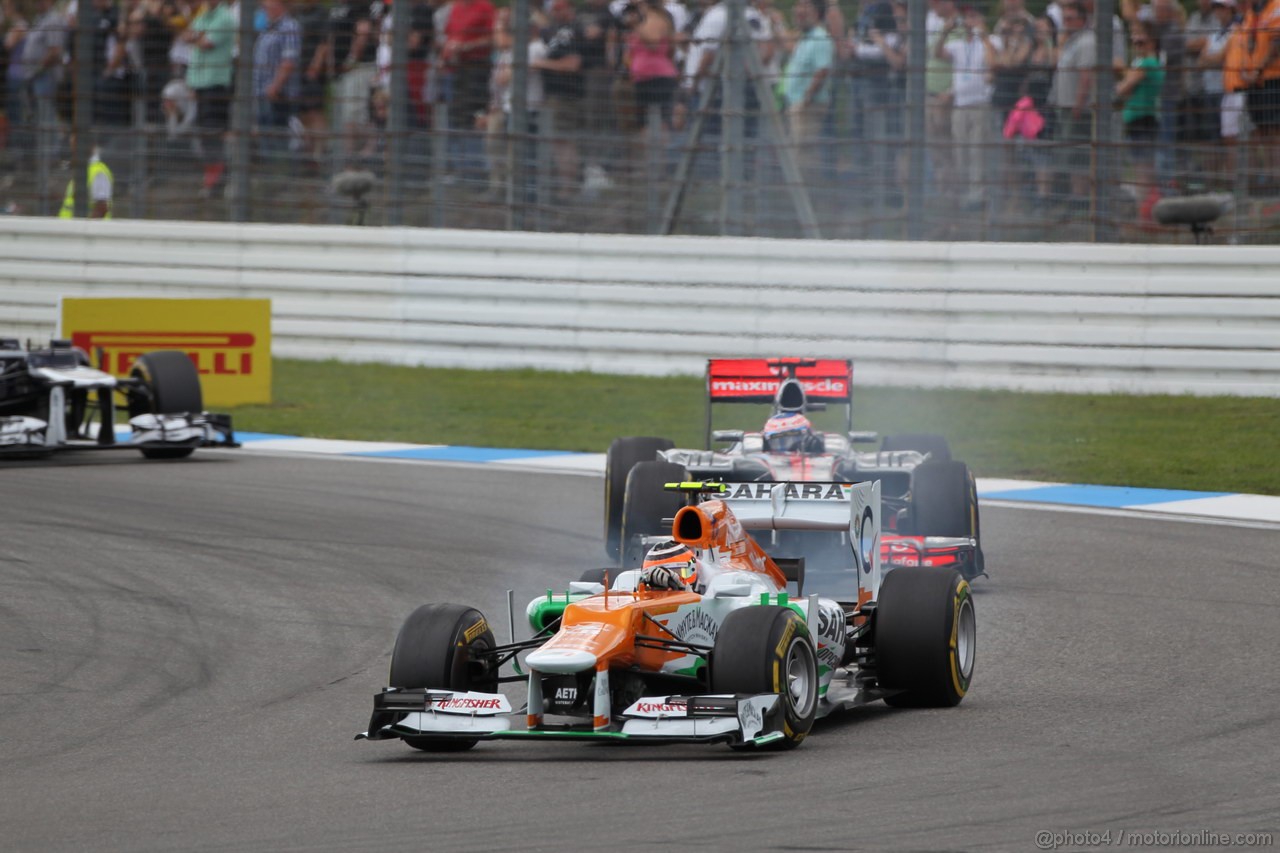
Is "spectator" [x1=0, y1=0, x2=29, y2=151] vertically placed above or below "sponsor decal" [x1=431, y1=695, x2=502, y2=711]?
above

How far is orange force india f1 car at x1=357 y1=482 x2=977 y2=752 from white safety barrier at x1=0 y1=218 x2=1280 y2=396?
9824 millimetres

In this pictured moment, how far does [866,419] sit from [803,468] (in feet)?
20.3

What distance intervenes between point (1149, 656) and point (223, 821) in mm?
4524

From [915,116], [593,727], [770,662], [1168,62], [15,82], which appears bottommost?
[593,727]

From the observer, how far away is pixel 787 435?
11.5 metres

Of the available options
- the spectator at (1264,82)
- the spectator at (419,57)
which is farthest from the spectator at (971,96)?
the spectator at (419,57)

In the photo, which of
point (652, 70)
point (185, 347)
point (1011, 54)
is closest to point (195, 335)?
point (185, 347)

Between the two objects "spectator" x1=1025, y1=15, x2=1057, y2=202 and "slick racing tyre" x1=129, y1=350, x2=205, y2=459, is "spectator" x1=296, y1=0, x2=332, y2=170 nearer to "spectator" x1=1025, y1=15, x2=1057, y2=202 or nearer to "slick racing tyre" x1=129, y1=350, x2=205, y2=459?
"slick racing tyre" x1=129, y1=350, x2=205, y2=459

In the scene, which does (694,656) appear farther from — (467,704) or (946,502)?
(946,502)

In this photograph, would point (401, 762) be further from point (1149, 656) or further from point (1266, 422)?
point (1266, 422)

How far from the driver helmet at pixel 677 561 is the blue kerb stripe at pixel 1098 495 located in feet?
22.5

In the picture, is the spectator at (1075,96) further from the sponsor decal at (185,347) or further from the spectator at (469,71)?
the sponsor decal at (185,347)

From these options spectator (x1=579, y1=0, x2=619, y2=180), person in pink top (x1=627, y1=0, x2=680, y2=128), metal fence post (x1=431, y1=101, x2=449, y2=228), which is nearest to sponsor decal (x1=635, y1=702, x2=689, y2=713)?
spectator (x1=579, y1=0, x2=619, y2=180)

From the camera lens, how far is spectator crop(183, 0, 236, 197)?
22.4 meters
